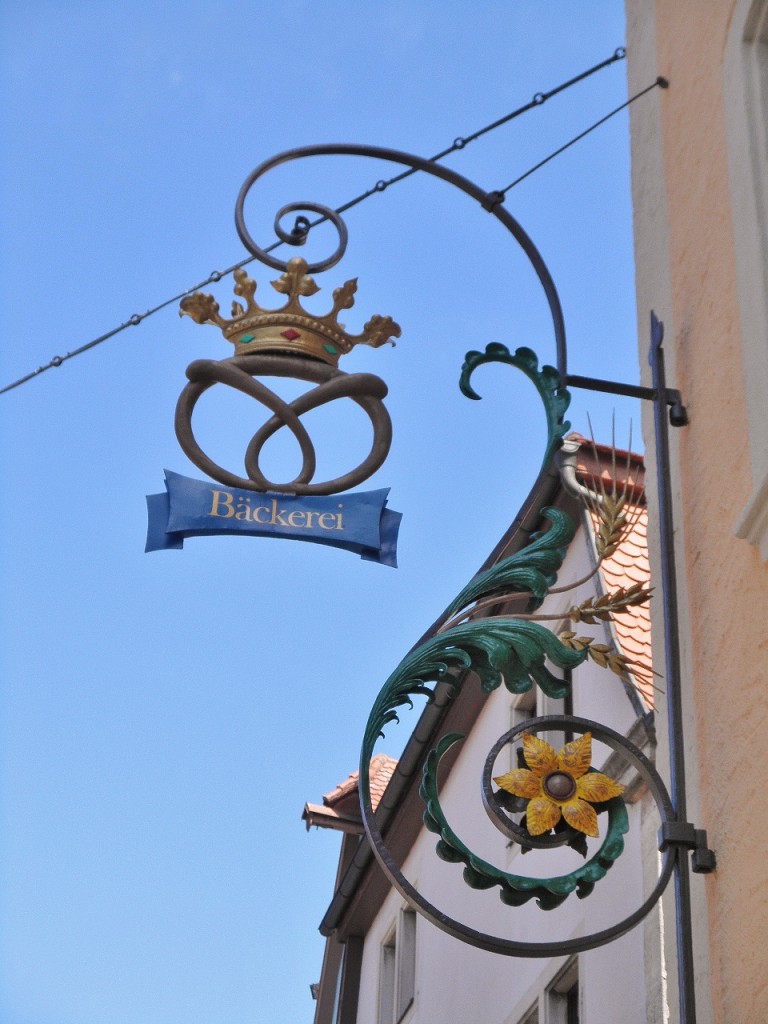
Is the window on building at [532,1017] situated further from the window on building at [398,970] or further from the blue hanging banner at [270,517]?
the blue hanging banner at [270,517]

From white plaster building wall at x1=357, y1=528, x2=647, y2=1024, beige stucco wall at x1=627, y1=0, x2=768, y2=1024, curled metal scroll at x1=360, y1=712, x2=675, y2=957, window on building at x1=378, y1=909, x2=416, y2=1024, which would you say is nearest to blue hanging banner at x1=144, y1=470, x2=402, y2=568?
beige stucco wall at x1=627, y1=0, x2=768, y2=1024

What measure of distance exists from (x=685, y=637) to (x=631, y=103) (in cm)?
273

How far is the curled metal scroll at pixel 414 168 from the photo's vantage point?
5406 millimetres

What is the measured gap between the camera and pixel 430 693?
4523 mm

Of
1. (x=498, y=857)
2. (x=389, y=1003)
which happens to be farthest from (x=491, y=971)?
(x=389, y=1003)

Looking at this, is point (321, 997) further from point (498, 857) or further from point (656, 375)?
point (656, 375)

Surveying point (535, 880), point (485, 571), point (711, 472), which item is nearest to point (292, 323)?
point (485, 571)

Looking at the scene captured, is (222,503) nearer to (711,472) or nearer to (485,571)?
(485,571)

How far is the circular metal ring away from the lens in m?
5.67

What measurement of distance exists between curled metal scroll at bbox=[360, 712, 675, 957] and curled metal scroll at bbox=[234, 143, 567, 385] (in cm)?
155

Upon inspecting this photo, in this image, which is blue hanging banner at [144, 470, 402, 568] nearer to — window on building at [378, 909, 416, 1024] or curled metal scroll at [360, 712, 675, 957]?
curled metal scroll at [360, 712, 675, 957]

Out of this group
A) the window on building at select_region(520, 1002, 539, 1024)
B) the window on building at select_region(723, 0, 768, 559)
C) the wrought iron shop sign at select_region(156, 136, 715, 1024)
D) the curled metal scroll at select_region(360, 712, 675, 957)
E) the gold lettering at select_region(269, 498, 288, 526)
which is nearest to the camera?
the curled metal scroll at select_region(360, 712, 675, 957)

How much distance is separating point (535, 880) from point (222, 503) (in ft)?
5.82

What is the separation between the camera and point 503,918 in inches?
420
